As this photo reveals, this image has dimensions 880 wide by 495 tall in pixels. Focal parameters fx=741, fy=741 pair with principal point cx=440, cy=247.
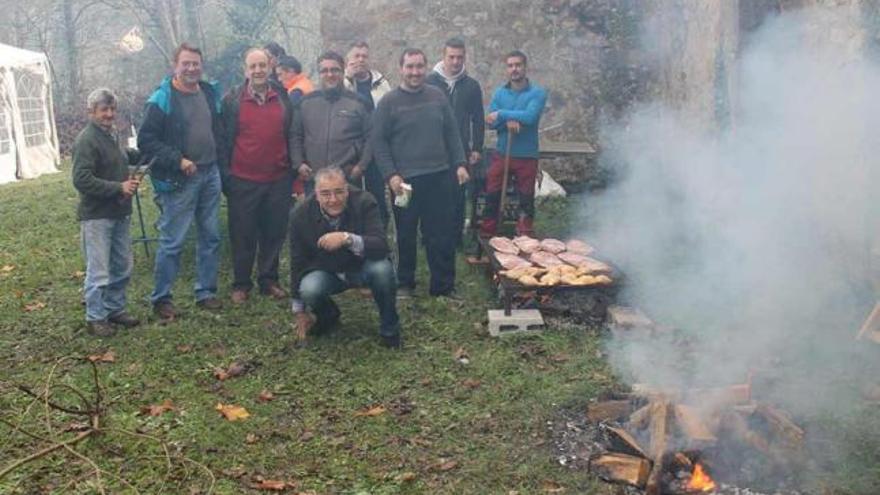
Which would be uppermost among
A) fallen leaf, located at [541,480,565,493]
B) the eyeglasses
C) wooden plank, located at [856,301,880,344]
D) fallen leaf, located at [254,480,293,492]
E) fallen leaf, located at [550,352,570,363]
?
the eyeglasses

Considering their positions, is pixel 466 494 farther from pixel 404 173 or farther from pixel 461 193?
pixel 461 193

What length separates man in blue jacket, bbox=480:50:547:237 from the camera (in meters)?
7.66

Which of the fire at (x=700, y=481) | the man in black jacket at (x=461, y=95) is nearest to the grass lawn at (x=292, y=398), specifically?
the fire at (x=700, y=481)

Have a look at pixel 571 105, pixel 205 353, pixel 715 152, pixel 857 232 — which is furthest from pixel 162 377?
pixel 571 105

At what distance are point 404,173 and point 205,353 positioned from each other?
2.25 metres

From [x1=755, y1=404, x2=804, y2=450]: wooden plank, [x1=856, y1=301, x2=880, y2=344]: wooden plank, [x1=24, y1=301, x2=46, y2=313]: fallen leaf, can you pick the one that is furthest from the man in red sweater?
[x1=856, y1=301, x2=880, y2=344]: wooden plank

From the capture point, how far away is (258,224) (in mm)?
6625

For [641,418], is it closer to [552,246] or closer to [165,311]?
[552,246]

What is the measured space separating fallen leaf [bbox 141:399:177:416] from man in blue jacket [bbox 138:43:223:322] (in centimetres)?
158

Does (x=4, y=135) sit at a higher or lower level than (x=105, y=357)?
higher

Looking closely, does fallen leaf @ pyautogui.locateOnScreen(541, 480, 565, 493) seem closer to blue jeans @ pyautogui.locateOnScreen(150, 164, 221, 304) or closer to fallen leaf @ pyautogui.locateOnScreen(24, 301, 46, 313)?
blue jeans @ pyautogui.locateOnScreen(150, 164, 221, 304)

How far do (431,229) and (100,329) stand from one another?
2.79 metres

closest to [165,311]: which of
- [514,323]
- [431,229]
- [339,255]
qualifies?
[339,255]

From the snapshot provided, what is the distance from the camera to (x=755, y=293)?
238 inches
